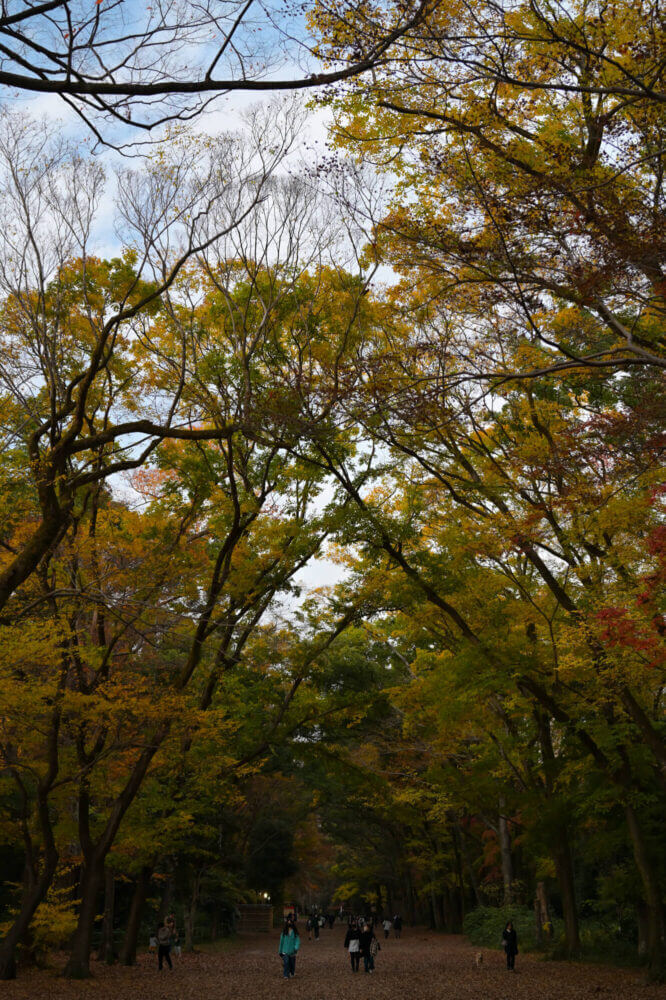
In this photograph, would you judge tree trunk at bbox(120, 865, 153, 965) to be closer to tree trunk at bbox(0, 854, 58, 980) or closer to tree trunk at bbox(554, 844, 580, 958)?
tree trunk at bbox(0, 854, 58, 980)

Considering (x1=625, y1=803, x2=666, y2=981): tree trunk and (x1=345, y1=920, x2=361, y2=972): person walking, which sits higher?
(x1=625, y1=803, x2=666, y2=981): tree trunk

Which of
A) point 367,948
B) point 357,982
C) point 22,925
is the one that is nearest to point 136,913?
point 22,925

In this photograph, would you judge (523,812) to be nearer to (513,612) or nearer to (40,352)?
(513,612)

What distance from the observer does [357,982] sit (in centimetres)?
1580

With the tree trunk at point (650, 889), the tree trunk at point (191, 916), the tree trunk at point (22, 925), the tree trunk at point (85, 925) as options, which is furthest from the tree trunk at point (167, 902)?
the tree trunk at point (650, 889)

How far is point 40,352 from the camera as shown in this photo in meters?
10.2

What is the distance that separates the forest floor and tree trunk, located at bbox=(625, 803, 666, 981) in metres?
0.40

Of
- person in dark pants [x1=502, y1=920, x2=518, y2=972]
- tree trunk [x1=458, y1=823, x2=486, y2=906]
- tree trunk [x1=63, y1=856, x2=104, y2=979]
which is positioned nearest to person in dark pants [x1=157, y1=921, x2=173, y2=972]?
tree trunk [x1=63, y1=856, x2=104, y2=979]

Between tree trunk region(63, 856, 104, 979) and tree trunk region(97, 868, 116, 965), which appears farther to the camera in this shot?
tree trunk region(97, 868, 116, 965)

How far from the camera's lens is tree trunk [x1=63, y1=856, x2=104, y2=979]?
582 inches

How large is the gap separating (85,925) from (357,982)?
5558 millimetres

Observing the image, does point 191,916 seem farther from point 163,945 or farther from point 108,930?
point 163,945

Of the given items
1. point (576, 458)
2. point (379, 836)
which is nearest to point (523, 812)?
point (576, 458)

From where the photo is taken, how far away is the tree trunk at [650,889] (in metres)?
13.5
